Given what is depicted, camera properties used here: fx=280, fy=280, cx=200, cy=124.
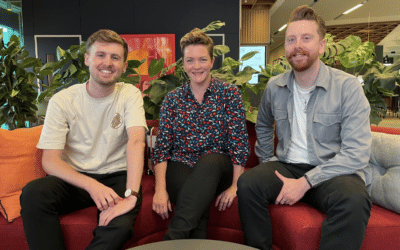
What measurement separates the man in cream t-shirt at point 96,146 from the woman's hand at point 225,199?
45 cm

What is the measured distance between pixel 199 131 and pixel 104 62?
680 mm

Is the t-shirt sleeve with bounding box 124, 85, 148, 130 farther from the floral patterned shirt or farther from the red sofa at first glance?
the red sofa

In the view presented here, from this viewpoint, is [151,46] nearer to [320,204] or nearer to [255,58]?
[255,58]

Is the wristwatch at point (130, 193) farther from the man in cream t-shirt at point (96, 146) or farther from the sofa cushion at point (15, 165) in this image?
the sofa cushion at point (15, 165)

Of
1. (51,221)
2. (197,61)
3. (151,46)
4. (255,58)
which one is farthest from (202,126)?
(255,58)

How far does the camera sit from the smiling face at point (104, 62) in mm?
1559

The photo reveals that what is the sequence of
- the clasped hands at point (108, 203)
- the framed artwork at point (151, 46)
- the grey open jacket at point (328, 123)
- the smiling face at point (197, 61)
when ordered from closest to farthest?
the clasped hands at point (108, 203)
the grey open jacket at point (328, 123)
the smiling face at point (197, 61)
the framed artwork at point (151, 46)

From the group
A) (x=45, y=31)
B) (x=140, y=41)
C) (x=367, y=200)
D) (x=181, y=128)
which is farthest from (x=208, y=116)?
(x=45, y=31)

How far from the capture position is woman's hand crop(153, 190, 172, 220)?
1506 mm

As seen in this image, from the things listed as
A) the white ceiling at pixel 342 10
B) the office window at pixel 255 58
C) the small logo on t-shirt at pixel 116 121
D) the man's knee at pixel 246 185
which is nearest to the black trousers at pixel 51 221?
the small logo on t-shirt at pixel 116 121

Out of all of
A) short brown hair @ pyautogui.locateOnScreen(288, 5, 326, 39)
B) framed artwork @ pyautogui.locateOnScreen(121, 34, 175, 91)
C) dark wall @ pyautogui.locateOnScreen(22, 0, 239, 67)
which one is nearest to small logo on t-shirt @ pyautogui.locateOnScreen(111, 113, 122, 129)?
short brown hair @ pyautogui.locateOnScreen(288, 5, 326, 39)

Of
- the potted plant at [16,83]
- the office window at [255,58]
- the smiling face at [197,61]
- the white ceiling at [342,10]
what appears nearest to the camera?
the smiling face at [197,61]

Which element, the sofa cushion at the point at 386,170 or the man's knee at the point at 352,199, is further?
the sofa cushion at the point at 386,170

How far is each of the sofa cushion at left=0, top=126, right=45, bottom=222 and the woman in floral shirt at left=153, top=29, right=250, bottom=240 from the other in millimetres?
687
